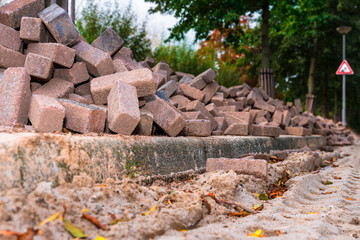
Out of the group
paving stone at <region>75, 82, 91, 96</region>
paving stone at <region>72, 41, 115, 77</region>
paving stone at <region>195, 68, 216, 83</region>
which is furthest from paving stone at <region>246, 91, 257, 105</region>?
paving stone at <region>75, 82, 91, 96</region>

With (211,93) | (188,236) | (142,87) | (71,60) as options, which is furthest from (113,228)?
(211,93)

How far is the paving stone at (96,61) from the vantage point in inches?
138

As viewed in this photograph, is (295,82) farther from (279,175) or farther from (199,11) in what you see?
(279,175)

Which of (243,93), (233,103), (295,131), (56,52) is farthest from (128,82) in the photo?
(295,131)

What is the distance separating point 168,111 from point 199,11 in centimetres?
802

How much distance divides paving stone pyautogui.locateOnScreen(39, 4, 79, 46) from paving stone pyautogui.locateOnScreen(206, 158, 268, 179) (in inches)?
77.5

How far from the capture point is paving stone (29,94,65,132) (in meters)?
2.35

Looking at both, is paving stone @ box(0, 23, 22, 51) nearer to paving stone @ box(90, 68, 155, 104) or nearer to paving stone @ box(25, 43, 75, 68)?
paving stone @ box(25, 43, 75, 68)

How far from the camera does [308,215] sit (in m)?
2.34

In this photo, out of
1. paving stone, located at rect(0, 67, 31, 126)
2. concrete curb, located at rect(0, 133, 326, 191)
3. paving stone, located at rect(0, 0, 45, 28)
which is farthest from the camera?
paving stone, located at rect(0, 0, 45, 28)

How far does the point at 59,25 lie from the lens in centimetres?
346

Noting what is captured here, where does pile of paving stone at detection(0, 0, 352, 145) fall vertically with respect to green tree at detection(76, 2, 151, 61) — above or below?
below

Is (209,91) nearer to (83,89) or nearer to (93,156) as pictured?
(83,89)

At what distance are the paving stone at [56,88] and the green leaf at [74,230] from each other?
5.82 ft
